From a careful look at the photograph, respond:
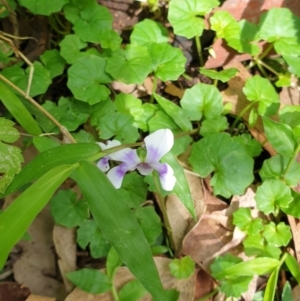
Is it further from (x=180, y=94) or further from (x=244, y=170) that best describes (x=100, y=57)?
(x=244, y=170)

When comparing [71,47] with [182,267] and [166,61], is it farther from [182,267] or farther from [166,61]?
[182,267]

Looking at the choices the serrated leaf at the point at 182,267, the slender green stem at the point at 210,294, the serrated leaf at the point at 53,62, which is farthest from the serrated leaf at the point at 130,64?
the slender green stem at the point at 210,294

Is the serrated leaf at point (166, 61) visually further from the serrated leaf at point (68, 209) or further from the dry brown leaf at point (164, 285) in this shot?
the dry brown leaf at point (164, 285)

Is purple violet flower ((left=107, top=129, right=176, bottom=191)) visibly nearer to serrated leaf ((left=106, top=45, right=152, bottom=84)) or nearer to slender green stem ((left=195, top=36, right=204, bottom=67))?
serrated leaf ((left=106, top=45, right=152, bottom=84))

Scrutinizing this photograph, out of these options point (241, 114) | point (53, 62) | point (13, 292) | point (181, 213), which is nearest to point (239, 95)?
point (241, 114)

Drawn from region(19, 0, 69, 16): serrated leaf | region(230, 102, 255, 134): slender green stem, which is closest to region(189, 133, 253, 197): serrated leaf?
region(230, 102, 255, 134): slender green stem
